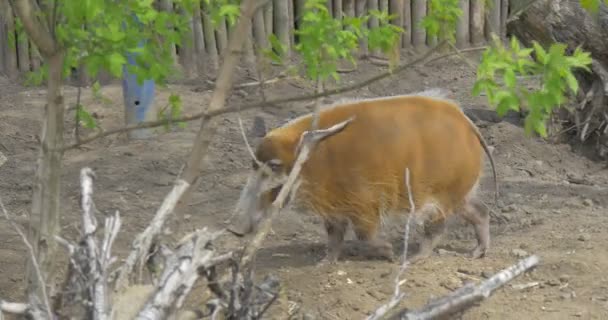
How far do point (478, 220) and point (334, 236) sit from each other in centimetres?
69

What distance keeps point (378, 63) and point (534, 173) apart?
8.88 ft

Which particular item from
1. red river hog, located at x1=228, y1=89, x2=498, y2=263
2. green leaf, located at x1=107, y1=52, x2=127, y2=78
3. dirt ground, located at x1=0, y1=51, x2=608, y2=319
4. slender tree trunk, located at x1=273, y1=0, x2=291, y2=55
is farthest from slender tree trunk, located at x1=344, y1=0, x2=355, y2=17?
green leaf, located at x1=107, y1=52, x2=127, y2=78

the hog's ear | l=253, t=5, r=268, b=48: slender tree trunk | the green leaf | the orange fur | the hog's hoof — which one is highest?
the green leaf

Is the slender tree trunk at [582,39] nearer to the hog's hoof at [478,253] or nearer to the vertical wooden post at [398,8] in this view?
the hog's hoof at [478,253]

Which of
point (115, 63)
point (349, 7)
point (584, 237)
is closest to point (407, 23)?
point (349, 7)

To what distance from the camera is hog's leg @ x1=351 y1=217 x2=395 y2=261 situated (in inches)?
197

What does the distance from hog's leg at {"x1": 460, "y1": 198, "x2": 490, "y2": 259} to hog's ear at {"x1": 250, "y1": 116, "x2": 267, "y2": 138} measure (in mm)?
2108

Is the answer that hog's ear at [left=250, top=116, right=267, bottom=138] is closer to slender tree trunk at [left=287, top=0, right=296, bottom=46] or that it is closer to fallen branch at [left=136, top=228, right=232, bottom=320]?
slender tree trunk at [left=287, top=0, right=296, bottom=46]

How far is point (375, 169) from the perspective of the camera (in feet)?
16.1

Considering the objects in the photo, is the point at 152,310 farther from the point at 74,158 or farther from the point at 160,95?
the point at 160,95

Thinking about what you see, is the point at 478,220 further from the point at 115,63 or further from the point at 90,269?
the point at 90,269

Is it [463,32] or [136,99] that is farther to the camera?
[463,32]

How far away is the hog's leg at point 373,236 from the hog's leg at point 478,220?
0.39 metres

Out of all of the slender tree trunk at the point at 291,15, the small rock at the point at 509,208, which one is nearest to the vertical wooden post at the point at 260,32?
the slender tree trunk at the point at 291,15
